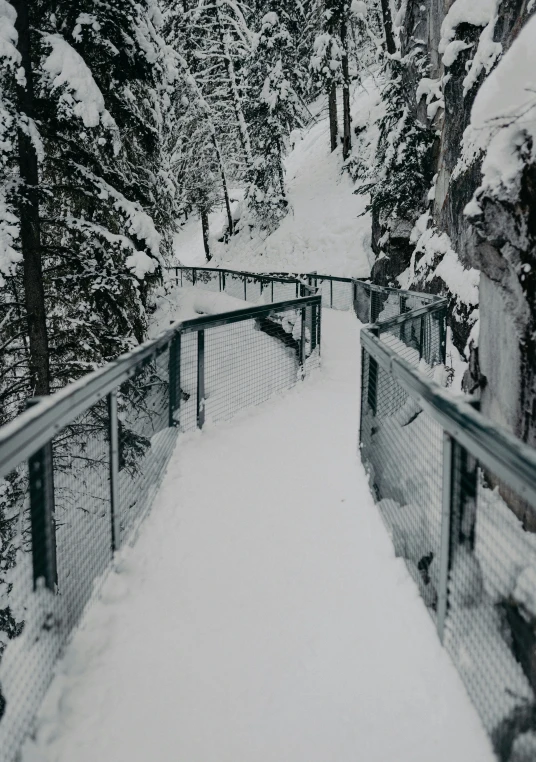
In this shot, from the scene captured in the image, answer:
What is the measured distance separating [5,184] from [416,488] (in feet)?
24.6

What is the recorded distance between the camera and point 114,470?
12.8 ft

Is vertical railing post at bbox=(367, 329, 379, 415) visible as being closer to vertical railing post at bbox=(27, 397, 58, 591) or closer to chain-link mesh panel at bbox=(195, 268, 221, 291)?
vertical railing post at bbox=(27, 397, 58, 591)

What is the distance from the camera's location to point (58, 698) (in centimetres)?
280

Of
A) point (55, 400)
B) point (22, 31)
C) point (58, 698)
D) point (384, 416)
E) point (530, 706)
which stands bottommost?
point (58, 698)

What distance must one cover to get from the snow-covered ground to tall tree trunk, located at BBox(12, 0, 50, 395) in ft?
56.6

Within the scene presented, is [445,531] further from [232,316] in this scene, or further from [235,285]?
[235,285]

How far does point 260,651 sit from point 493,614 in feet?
4.16

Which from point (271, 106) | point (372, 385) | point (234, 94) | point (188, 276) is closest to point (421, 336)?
point (372, 385)

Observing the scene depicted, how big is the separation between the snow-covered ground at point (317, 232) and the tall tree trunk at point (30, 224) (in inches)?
679

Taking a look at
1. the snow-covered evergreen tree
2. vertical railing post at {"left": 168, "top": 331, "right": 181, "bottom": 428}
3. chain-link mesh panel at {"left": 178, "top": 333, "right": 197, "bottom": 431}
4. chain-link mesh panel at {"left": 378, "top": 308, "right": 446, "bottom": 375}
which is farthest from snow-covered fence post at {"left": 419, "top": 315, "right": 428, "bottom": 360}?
the snow-covered evergreen tree

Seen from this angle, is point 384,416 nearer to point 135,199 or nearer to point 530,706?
point 530,706

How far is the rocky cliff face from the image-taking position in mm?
4383

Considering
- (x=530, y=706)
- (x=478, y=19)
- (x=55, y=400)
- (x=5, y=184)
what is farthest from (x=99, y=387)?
(x=478, y=19)

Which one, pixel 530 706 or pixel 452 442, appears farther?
pixel 452 442
